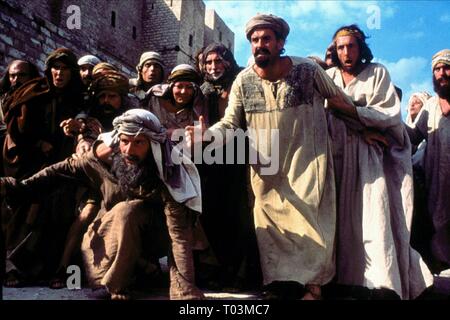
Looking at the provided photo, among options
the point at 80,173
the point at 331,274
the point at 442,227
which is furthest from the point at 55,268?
the point at 442,227

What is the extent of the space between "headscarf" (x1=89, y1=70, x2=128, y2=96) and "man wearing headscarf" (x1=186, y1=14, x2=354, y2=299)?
3.81 feet

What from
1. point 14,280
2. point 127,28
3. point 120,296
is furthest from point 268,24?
point 127,28

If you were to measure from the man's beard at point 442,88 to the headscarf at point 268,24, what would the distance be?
1613 millimetres

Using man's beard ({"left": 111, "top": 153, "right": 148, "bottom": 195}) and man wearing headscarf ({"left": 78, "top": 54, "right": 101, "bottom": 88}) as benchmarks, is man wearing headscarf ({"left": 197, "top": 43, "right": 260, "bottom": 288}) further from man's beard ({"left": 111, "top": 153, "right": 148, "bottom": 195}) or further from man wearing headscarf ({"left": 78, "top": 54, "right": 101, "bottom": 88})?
man wearing headscarf ({"left": 78, "top": 54, "right": 101, "bottom": 88})

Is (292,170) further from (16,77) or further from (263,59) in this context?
(16,77)

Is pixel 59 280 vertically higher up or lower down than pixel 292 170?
lower down

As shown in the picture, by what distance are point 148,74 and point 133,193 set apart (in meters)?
1.98

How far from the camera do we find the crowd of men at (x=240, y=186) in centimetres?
280

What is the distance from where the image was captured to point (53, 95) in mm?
3598

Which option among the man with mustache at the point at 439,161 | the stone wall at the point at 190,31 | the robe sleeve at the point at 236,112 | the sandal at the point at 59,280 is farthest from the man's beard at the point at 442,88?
the stone wall at the point at 190,31


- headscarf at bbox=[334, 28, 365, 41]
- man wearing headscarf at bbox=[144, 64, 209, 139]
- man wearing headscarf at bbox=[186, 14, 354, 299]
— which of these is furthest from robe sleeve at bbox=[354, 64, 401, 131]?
man wearing headscarf at bbox=[144, 64, 209, 139]

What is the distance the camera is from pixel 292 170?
3.07m

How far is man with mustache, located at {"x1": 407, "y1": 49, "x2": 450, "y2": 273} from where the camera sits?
367cm

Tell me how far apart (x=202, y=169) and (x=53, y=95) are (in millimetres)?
1402
